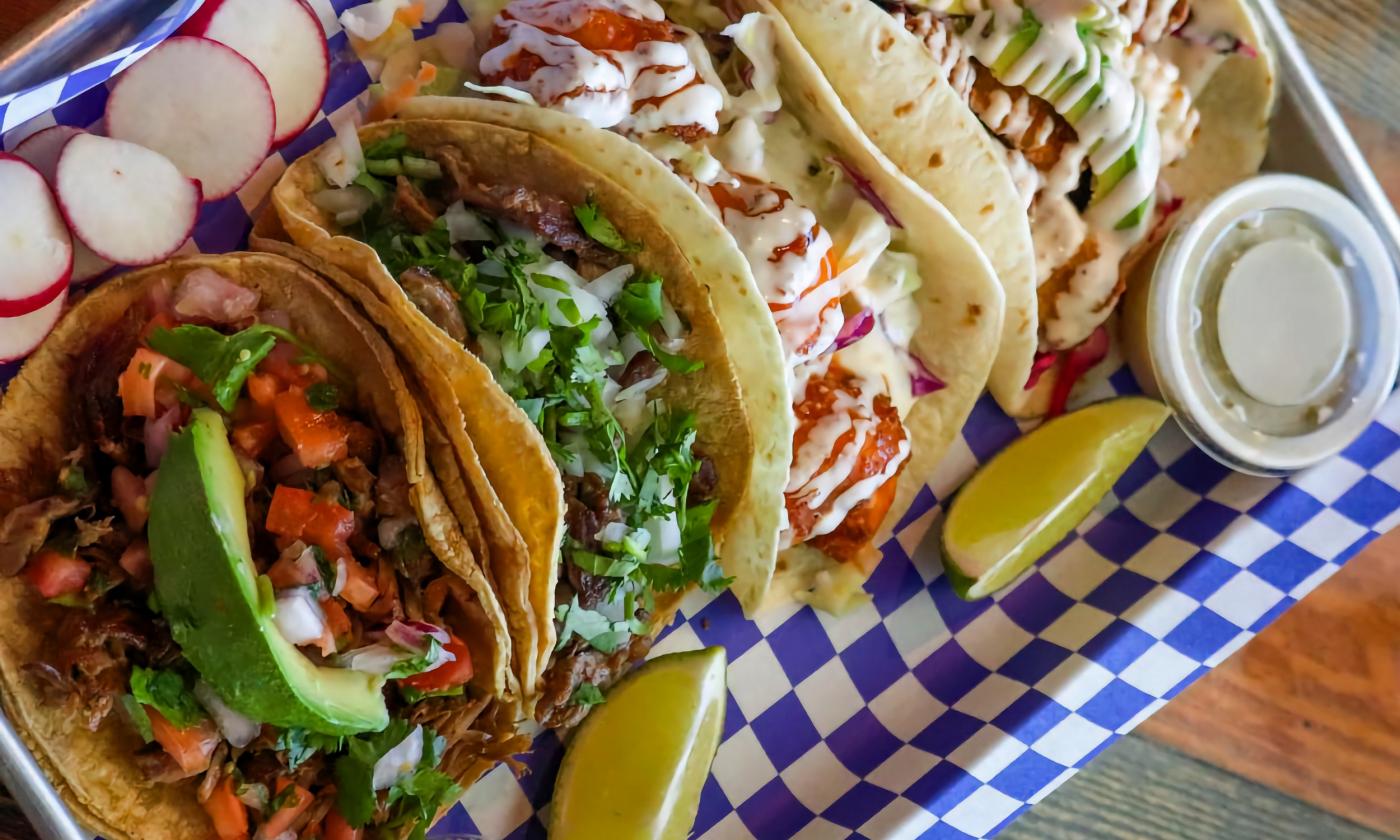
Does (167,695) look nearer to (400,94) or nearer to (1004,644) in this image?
(400,94)

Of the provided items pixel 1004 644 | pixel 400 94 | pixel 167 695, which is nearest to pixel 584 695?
pixel 167 695

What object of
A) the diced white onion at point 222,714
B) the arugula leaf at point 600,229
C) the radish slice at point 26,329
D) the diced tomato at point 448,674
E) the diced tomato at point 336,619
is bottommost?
the diced tomato at point 448,674

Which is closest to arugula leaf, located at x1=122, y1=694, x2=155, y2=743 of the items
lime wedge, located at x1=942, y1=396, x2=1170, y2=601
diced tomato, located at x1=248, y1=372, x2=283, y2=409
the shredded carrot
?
diced tomato, located at x1=248, y1=372, x2=283, y2=409

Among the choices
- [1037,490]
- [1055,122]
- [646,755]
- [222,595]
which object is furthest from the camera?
[1037,490]

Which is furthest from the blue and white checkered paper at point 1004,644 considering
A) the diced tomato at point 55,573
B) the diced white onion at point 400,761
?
the diced tomato at point 55,573

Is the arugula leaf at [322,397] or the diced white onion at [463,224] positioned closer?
the arugula leaf at [322,397]

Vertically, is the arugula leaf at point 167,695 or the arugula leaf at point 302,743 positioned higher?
the arugula leaf at point 167,695

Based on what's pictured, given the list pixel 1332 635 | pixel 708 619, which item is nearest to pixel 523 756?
pixel 708 619

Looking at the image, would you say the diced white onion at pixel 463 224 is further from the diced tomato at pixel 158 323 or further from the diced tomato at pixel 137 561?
the diced tomato at pixel 137 561
